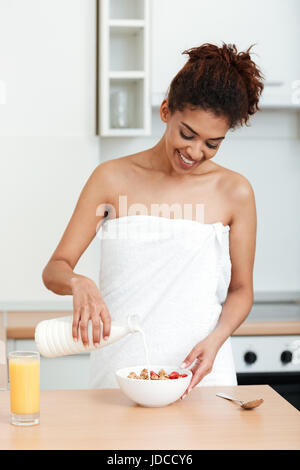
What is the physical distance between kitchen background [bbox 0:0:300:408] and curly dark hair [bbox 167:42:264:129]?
102 centimetres

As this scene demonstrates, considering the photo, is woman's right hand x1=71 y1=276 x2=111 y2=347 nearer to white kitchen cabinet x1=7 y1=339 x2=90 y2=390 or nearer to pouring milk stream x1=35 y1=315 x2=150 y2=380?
pouring milk stream x1=35 y1=315 x2=150 y2=380

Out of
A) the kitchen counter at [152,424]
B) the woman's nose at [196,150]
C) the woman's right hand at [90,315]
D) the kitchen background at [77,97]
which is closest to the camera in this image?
the kitchen counter at [152,424]

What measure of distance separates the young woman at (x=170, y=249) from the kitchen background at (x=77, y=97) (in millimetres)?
683

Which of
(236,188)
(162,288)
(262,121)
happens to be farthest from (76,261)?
(262,121)

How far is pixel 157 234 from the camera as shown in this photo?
1.66 meters

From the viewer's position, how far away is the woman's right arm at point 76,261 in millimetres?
1249

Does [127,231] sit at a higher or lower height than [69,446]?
higher

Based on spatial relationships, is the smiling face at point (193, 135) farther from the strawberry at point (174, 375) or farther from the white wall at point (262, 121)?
the white wall at point (262, 121)

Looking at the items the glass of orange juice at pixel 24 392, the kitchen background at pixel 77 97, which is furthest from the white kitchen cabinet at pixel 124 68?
the glass of orange juice at pixel 24 392

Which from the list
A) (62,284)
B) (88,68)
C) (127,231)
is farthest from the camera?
(88,68)

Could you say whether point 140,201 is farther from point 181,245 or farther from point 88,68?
point 88,68

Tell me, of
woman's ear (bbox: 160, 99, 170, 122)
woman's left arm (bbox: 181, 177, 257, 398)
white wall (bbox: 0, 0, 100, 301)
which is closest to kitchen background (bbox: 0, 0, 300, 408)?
white wall (bbox: 0, 0, 100, 301)
